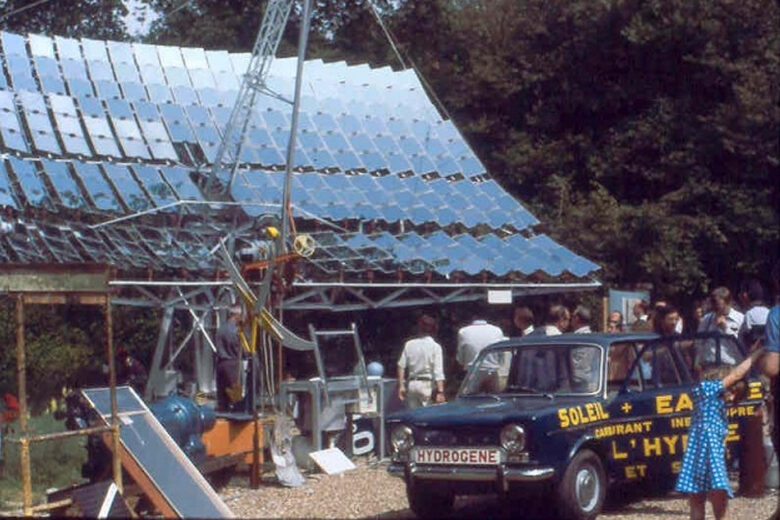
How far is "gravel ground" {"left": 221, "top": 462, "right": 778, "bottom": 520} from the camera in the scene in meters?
12.8

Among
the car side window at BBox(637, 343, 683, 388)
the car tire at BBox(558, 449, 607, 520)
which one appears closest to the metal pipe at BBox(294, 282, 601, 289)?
the car side window at BBox(637, 343, 683, 388)

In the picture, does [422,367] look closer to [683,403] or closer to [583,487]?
[683,403]

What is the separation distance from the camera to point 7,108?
20.1 meters

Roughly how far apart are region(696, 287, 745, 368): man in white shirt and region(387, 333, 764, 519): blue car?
19mm

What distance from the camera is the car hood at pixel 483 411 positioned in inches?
467

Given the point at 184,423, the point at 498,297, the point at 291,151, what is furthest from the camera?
the point at 498,297

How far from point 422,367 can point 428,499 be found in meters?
4.85

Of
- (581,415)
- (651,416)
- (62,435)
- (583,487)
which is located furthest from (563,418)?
(62,435)

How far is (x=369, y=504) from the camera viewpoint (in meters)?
13.7

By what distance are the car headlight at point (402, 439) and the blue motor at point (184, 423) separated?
2.45m

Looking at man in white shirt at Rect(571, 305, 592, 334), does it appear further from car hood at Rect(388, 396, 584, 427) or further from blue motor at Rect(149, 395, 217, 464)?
blue motor at Rect(149, 395, 217, 464)

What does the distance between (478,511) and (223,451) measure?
3106 mm

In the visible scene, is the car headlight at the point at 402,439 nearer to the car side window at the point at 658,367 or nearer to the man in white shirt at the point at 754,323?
the car side window at the point at 658,367

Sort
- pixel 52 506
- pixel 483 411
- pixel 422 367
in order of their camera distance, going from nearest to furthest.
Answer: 1. pixel 52 506
2. pixel 483 411
3. pixel 422 367
